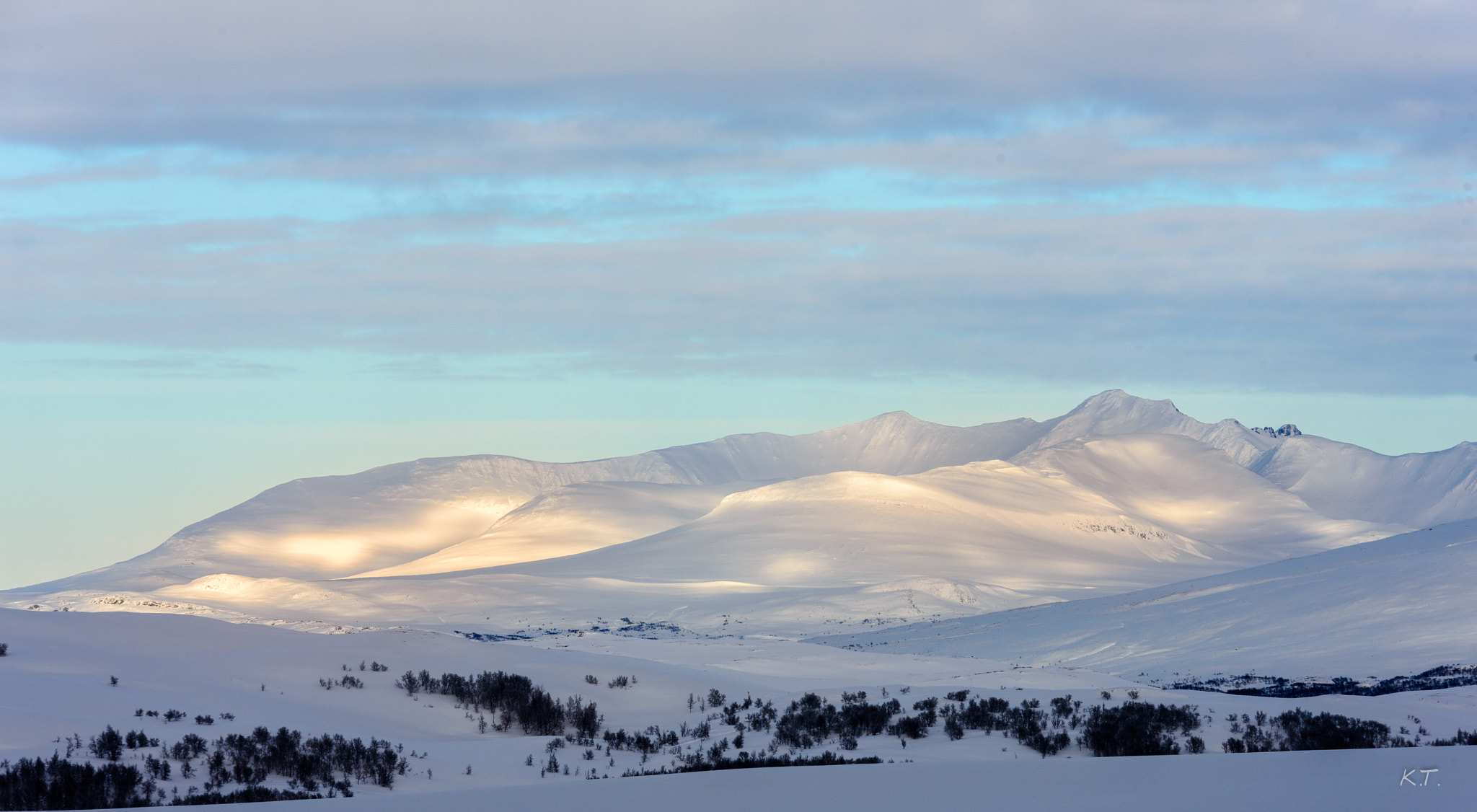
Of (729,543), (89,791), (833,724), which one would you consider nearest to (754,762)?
(833,724)

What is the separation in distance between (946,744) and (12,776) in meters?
8.75

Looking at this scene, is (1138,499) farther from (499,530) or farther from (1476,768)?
(1476,768)

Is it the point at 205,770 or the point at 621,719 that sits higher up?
the point at 205,770

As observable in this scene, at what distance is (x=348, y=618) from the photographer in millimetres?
60844

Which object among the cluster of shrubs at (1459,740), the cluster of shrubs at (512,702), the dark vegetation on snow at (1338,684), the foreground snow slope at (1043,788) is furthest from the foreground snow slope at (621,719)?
the dark vegetation on snow at (1338,684)

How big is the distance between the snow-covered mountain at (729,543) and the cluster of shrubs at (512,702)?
110 ft

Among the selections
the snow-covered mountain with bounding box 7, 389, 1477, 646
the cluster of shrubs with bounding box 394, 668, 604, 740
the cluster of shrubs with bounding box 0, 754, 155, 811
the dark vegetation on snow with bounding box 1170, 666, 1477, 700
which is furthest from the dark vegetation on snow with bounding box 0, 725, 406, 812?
the snow-covered mountain with bounding box 7, 389, 1477, 646

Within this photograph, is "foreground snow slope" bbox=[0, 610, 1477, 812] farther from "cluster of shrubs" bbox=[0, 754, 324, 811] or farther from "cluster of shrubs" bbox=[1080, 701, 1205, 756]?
"cluster of shrubs" bbox=[0, 754, 324, 811]

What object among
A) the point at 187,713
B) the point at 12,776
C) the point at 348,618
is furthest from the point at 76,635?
the point at 348,618

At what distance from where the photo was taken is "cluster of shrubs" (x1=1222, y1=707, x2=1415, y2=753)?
12.7 m

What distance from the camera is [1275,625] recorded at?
3397cm

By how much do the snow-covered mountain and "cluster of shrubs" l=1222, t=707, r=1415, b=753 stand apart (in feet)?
122

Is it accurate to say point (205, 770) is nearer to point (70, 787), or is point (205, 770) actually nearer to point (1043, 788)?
point (70, 787)

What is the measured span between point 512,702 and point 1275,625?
24.8m
